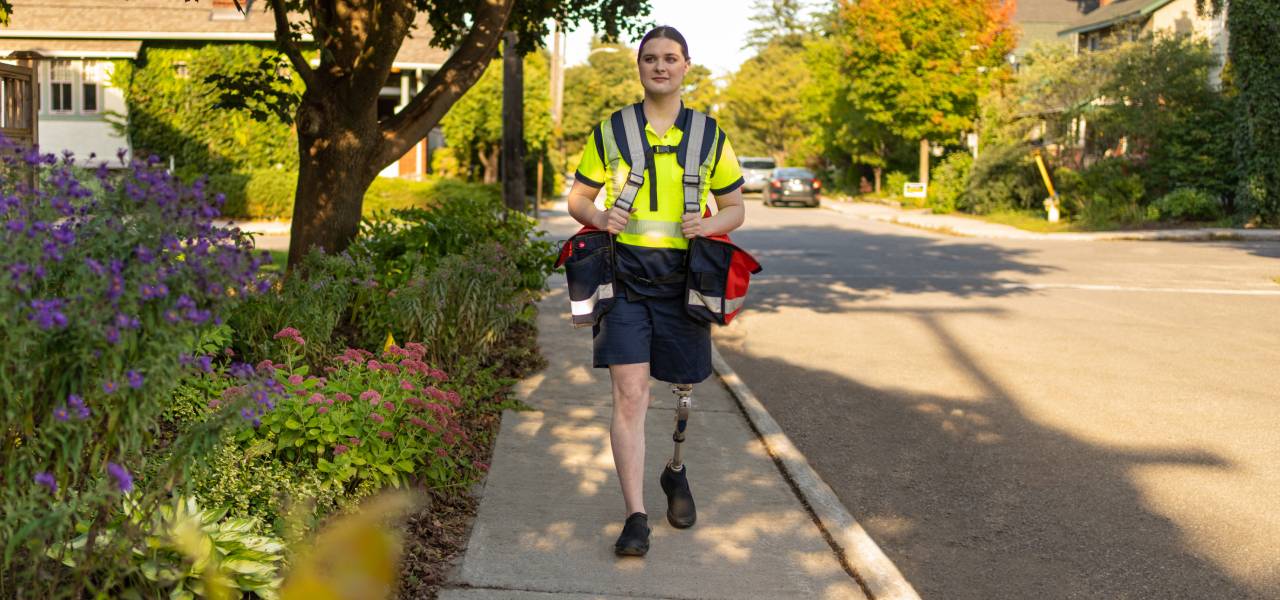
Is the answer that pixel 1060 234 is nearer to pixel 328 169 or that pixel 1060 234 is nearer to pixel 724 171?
pixel 328 169

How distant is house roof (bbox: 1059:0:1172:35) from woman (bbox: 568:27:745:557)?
46.5m

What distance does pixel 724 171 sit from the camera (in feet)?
17.4

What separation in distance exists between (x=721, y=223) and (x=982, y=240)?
73.5ft

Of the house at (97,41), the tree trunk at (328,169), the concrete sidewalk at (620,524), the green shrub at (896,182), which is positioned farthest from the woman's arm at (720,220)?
the green shrub at (896,182)

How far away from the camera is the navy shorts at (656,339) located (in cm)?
Answer: 525

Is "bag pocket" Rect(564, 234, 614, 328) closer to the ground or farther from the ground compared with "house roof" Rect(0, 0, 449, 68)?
closer to the ground

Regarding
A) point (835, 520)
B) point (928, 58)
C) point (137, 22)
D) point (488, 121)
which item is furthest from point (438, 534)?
point (928, 58)

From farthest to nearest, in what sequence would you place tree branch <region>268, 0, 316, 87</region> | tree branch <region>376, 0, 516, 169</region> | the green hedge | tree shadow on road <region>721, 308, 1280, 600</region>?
1. the green hedge
2. tree branch <region>376, 0, 516, 169</region>
3. tree branch <region>268, 0, 316, 87</region>
4. tree shadow on road <region>721, 308, 1280, 600</region>

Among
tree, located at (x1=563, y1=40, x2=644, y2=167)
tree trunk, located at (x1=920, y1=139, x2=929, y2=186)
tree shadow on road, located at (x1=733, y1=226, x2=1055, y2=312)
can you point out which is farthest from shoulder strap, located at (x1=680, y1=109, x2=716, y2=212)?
tree, located at (x1=563, y1=40, x2=644, y2=167)

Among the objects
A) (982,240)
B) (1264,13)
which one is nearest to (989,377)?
(982,240)

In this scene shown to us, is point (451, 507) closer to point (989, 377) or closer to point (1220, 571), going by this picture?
point (1220, 571)

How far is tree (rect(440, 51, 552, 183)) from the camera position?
35.0 meters

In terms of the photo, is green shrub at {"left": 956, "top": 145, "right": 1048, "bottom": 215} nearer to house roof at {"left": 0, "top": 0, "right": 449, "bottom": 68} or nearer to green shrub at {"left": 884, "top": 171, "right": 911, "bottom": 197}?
green shrub at {"left": 884, "top": 171, "right": 911, "bottom": 197}

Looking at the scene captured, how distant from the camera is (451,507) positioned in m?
5.70
